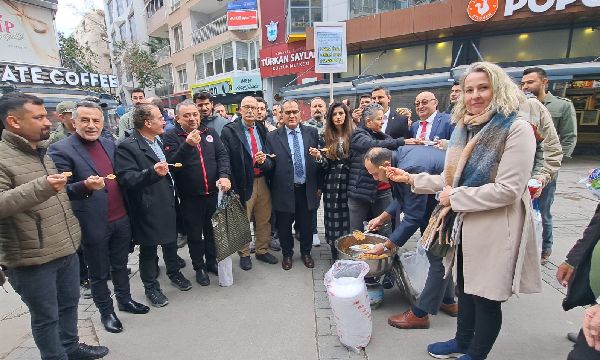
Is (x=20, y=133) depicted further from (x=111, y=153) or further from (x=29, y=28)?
(x=29, y=28)

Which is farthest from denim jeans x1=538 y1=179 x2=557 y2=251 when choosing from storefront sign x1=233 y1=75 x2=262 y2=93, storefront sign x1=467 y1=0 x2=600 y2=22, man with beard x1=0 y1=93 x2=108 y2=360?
storefront sign x1=233 y1=75 x2=262 y2=93

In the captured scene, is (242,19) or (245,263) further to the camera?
(242,19)

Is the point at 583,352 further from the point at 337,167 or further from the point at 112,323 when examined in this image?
the point at 112,323

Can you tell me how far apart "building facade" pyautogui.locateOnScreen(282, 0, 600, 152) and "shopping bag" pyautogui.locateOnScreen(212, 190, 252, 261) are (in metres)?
7.56

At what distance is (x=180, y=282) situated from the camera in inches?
147

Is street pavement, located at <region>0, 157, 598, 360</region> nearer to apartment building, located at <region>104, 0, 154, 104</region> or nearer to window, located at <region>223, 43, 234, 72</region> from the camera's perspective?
window, located at <region>223, 43, 234, 72</region>

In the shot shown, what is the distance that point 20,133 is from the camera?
209 centimetres

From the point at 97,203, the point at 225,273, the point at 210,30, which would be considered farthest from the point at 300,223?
the point at 210,30

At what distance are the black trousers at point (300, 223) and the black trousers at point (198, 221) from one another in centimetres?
84

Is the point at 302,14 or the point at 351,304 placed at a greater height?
the point at 302,14

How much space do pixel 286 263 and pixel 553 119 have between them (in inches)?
138

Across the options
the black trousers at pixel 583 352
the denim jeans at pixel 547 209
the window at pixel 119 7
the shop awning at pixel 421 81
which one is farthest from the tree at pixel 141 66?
the black trousers at pixel 583 352

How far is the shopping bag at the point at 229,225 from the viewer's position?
345 centimetres

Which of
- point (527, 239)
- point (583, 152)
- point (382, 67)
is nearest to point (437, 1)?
point (382, 67)
